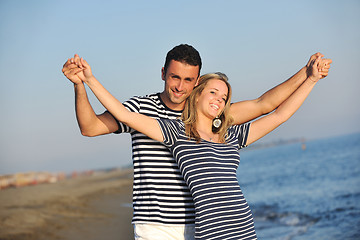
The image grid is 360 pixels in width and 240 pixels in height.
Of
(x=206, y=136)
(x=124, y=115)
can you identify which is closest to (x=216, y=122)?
(x=206, y=136)

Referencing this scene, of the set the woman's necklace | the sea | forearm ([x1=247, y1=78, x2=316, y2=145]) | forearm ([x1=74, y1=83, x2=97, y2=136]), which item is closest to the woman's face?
the woman's necklace

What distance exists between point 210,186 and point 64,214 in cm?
903

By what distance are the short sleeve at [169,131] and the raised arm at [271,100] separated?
1.87ft

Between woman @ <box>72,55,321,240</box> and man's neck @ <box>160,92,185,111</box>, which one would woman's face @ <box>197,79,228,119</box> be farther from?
man's neck @ <box>160,92,185,111</box>

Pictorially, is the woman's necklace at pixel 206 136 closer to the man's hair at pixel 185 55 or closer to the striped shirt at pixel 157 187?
the striped shirt at pixel 157 187

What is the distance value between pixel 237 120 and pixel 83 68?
1.11 m

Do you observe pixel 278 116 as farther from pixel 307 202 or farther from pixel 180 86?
pixel 307 202

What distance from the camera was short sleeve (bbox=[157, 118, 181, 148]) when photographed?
2693 millimetres

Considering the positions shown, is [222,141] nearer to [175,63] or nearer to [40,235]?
[175,63]

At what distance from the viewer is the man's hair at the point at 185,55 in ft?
9.82

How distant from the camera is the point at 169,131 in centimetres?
271

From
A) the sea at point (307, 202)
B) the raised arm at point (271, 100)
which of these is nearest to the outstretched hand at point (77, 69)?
the raised arm at point (271, 100)

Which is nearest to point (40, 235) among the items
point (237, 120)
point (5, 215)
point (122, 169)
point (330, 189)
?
point (5, 215)

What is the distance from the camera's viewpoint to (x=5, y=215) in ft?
34.0
